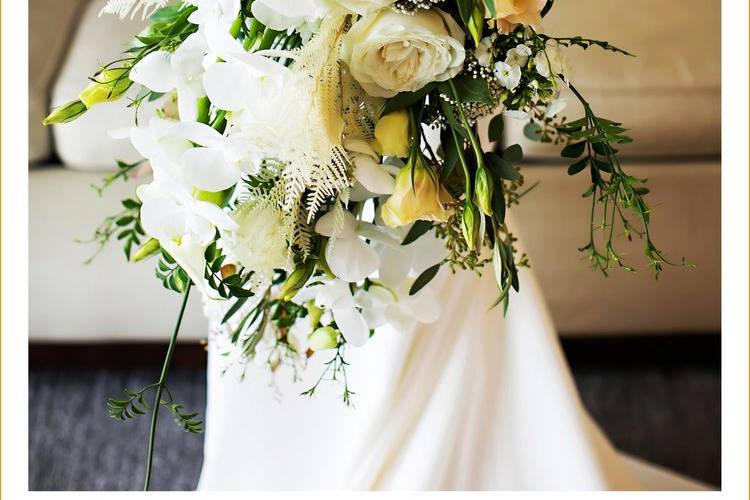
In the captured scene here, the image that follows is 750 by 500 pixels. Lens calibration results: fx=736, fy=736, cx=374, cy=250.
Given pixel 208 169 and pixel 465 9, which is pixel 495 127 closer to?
pixel 465 9

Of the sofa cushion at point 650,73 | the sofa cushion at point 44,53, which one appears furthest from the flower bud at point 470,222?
the sofa cushion at point 44,53

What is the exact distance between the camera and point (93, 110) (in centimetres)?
133

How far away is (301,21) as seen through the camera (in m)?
0.49

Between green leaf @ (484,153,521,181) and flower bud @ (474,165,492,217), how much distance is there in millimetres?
39

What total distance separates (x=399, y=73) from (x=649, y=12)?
4.01ft

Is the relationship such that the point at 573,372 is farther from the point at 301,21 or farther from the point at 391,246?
the point at 301,21

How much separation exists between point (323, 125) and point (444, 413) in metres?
0.49

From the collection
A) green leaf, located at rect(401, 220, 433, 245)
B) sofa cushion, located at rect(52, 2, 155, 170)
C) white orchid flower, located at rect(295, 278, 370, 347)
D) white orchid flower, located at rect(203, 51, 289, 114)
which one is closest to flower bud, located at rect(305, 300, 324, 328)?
white orchid flower, located at rect(295, 278, 370, 347)

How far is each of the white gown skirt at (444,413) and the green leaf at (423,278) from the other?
248 mm

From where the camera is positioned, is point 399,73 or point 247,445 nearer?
point 399,73

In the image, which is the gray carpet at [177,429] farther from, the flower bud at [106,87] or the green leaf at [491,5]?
the green leaf at [491,5]

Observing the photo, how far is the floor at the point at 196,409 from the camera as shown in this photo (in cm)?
133

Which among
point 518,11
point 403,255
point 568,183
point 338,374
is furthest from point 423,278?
point 568,183
